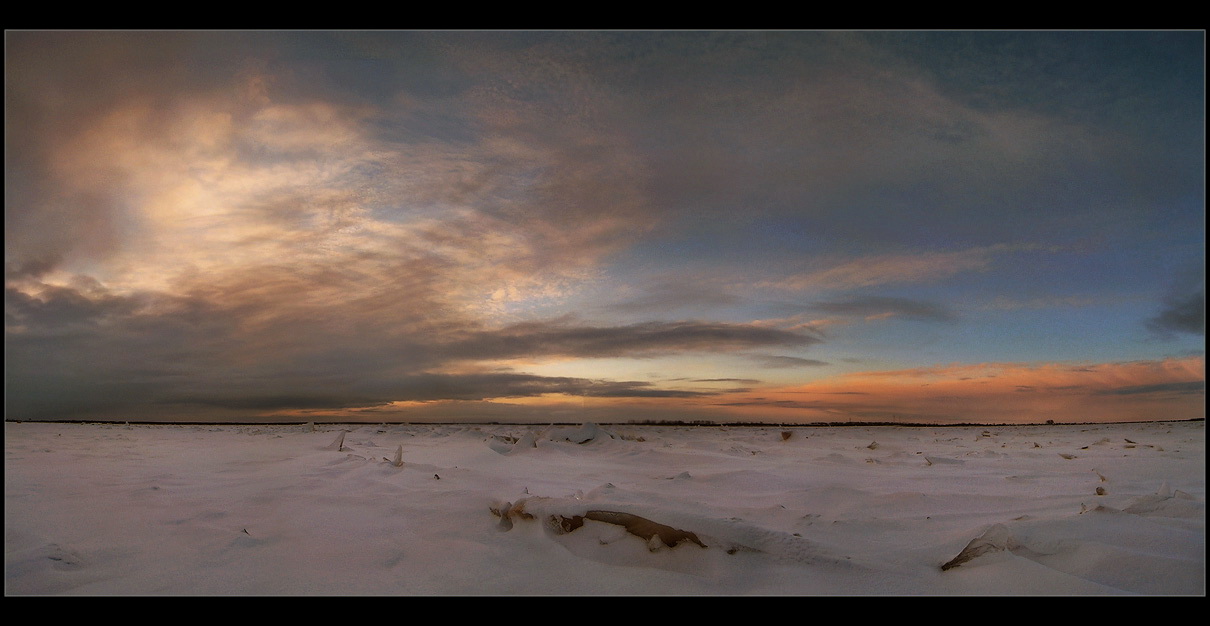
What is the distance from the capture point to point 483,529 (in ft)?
9.03

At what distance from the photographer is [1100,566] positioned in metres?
2.15

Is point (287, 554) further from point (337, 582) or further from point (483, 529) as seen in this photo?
point (483, 529)

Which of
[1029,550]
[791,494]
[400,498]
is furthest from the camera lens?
[791,494]

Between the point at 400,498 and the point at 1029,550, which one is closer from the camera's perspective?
the point at 1029,550

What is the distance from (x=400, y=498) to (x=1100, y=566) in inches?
138

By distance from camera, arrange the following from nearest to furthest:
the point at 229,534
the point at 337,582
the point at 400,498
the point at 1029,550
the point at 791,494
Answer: the point at 337,582 < the point at 1029,550 < the point at 229,534 < the point at 400,498 < the point at 791,494

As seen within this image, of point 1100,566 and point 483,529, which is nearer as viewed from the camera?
point 1100,566

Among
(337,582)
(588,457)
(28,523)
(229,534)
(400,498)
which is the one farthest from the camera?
(588,457)

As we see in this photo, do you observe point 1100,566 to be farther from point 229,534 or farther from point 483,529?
point 229,534

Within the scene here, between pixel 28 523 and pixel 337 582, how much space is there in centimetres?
214
